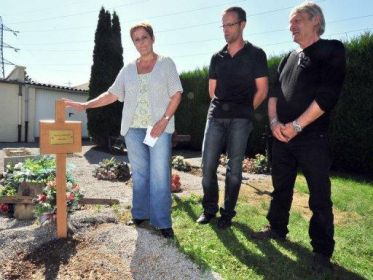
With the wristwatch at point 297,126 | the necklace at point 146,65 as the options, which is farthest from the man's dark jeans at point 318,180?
the necklace at point 146,65

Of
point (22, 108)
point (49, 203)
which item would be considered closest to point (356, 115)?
point (49, 203)

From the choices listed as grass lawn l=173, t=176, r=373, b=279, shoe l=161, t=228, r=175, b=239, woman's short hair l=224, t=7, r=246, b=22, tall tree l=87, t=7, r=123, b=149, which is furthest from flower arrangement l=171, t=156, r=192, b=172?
woman's short hair l=224, t=7, r=246, b=22

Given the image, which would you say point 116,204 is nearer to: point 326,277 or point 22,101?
point 326,277

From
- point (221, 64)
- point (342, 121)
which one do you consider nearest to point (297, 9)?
point (221, 64)

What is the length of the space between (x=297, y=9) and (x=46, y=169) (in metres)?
3.91

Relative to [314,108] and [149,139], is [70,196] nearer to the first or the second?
[149,139]

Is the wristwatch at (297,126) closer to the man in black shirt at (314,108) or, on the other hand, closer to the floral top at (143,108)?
the man in black shirt at (314,108)

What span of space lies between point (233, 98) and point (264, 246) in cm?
149

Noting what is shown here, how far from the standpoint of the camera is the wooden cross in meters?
3.36

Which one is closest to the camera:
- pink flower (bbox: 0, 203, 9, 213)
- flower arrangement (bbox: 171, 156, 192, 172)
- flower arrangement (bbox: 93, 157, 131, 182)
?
pink flower (bbox: 0, 203, 9, 213)

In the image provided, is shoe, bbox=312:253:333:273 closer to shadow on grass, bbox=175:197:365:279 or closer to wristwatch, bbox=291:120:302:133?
shadow on grass, bbox=175:197:365:279

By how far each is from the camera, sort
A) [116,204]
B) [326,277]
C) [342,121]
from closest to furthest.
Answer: [326,277] → [116,204] → [342,121]

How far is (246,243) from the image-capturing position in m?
3.66

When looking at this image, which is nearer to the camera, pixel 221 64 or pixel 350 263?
pixel 350 263
